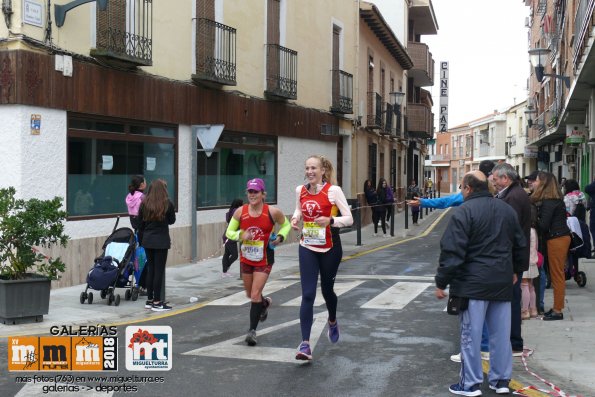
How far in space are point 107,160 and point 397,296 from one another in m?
5.57

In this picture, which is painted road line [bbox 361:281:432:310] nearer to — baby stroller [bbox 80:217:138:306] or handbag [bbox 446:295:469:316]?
baby stroller [bbox 80:217:138:306]

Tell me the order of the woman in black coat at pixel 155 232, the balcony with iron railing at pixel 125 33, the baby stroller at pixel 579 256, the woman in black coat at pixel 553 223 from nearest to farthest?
the woman in black coat at pixel 553 223 < the woman in black coat at pixel 155 232 < the baby stroller at pixel 579 256 < the balcony with iron railing at pixel 125 33

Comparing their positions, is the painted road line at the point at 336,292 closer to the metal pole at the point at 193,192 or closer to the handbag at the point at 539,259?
the handbag at the point at 539,259

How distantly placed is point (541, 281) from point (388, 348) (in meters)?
2.87

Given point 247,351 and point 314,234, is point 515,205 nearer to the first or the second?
point 314,234

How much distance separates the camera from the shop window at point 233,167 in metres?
15.7

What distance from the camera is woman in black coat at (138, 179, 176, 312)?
9195mm

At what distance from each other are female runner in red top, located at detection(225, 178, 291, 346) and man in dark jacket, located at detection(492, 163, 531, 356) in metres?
2.19

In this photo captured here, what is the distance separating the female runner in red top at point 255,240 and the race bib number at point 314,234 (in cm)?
48

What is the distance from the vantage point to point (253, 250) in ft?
23.5

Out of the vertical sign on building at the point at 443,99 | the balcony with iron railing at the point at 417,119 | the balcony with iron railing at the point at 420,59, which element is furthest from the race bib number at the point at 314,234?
the vertical sign on building at the point at 443,99

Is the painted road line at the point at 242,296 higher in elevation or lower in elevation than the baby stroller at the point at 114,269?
lower

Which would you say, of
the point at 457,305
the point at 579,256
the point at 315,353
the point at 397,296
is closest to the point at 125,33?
the point at 397,296

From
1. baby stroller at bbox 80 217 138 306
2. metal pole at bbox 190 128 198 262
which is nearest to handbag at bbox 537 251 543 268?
baby stroller at bbox 80 217 138 306
